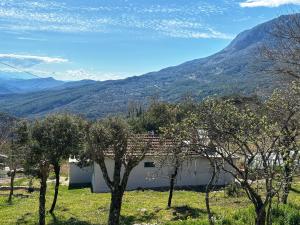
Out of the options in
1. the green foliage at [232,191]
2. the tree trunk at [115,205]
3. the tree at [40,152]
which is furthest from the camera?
the green foliage at [232,191]

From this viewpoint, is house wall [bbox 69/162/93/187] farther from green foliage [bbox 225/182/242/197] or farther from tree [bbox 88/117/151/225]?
tree [bbox 88/117/151/225]

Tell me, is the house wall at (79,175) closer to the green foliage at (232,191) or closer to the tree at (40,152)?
the green foliage at (232,191)

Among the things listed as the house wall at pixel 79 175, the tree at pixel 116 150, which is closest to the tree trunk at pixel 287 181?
the tree at pixel 116 150

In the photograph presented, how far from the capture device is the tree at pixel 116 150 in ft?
79.8

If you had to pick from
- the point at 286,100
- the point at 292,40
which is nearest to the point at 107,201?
the point at 292,40

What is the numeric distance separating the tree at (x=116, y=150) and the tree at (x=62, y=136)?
4045 mm

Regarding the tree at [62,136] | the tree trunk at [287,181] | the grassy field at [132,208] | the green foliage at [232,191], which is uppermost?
the tree at [62,136]

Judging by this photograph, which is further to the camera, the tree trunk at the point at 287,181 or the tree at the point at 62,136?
the tree at the point at 62,136

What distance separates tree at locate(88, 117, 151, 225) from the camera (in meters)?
24.3

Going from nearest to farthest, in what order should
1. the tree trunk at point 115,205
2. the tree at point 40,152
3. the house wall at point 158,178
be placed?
the tree trunk at point 115,205 < the tree at point 40,152 < the house wall at point 158,178

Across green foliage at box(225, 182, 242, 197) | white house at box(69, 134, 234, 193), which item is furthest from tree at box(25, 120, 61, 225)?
white house at box(69, 134, 234, 193)

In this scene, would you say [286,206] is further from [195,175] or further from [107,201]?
[195,175]

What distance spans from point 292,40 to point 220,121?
8101mm

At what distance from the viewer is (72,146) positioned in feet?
96.6
